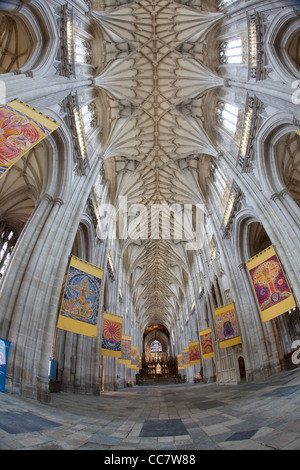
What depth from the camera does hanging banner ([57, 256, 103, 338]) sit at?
9258 mm

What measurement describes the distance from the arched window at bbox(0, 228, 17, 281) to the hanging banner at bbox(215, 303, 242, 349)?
14646 mm

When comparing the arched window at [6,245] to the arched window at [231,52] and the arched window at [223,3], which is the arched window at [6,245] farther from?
the arched window at [223,3]

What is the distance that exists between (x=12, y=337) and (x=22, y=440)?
5.03 m

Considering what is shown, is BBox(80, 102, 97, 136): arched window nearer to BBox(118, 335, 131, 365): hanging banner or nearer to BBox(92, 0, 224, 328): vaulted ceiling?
BBox(92, 0, 224, 328): vaulted ceiling

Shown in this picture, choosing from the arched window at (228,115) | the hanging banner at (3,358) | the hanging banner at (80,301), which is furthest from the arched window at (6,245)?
the arched window at (228,115)

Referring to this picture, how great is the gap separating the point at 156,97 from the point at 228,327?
17818mm

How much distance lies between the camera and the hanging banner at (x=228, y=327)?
48.4 ft

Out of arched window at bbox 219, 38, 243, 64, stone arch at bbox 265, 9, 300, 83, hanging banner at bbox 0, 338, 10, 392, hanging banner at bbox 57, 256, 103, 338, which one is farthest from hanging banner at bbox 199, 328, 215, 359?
arched window at bbox 219, 38, 243, 64

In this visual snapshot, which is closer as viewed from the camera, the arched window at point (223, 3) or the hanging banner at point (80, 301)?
the hanging banner at point (80, 301)

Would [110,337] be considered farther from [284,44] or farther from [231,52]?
[231,52]

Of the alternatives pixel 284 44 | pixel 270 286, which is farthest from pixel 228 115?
pixel 270 286

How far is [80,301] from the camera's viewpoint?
988 cm

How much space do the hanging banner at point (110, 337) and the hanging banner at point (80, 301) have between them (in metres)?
4.69

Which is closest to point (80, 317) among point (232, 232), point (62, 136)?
point (62, 136)
